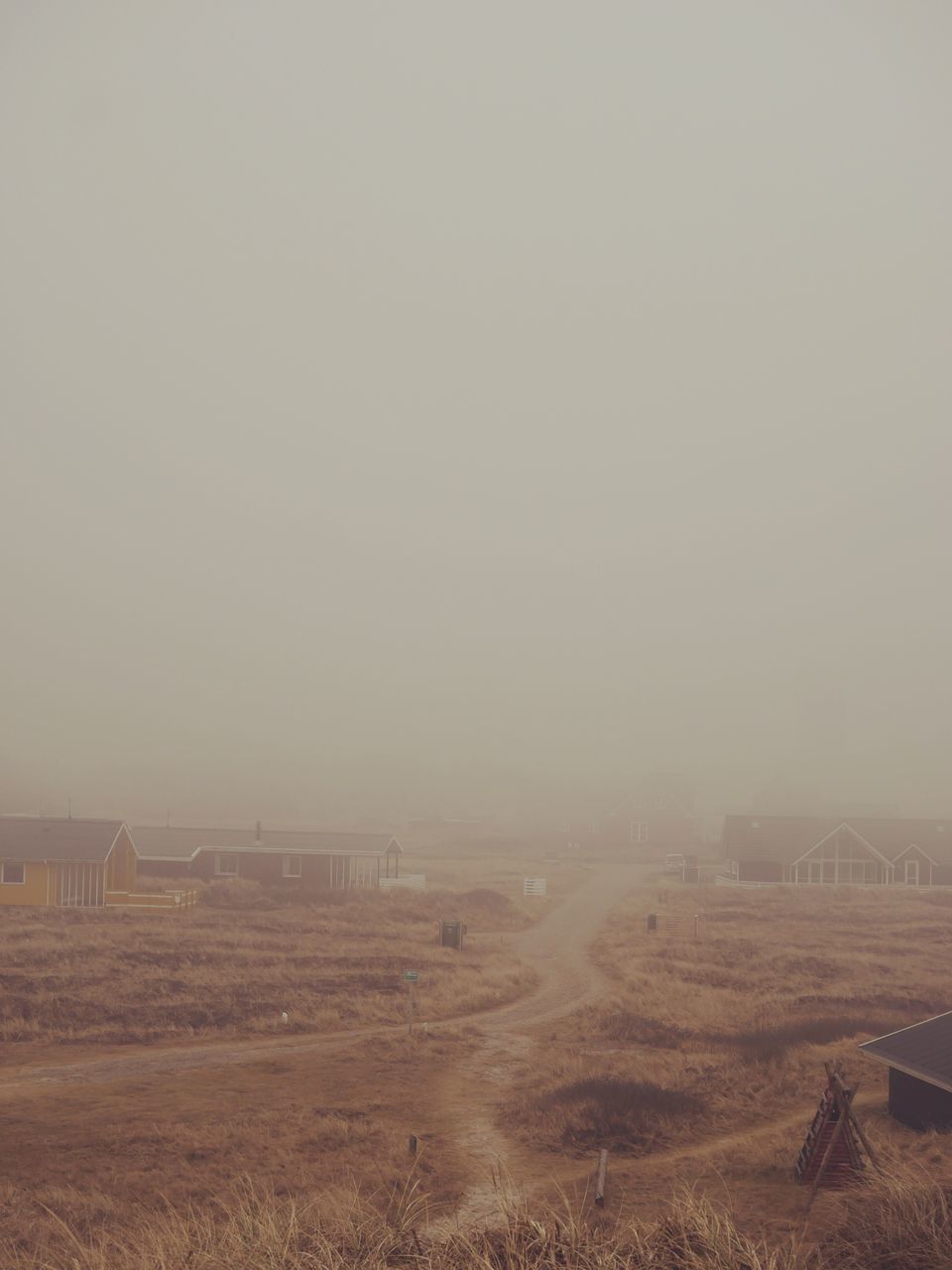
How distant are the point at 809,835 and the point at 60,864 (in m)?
56.1

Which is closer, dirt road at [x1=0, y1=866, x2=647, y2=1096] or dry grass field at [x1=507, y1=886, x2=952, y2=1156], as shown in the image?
dry grass field at [x1=507, y1=886, x2=952, y2=1156]

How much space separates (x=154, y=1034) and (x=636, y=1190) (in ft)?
52.8

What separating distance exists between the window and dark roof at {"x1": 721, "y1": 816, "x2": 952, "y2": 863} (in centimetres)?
5096

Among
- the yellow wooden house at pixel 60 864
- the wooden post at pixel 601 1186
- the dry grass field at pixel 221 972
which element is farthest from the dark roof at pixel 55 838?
the wooden post at pixel 601 1186

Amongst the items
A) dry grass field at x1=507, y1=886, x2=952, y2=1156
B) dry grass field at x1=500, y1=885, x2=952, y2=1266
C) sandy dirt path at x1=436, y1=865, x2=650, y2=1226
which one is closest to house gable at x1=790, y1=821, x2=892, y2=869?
dry grass field at x1=507, y1=886, x2=952, y2=1156

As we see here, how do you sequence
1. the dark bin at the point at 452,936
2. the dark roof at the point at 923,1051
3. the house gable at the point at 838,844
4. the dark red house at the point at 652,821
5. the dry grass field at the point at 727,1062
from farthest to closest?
the dark red house at the point at 652,821
the house gable at the point at 838,844
the dark bin at the point at 452,936
the dark roof at the point at 923,1051
the dry grass field at the point at 727,1062

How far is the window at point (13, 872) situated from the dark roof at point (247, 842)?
475 inches

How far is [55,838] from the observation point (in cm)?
5203

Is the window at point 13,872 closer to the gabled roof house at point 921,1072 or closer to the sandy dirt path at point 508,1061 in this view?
the sandy dirt path at point 508,1061

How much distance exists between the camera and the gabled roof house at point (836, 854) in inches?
2933

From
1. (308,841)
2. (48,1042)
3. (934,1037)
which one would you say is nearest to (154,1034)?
(48,1042)

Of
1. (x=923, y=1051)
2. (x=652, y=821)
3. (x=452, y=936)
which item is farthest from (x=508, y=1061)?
(x=652, y=821)

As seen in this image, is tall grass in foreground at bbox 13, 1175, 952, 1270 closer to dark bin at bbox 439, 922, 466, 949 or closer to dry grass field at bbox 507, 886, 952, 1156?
dry grass field at bbox 507, 886, 952, 1156

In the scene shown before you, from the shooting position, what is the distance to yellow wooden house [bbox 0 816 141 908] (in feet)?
165
